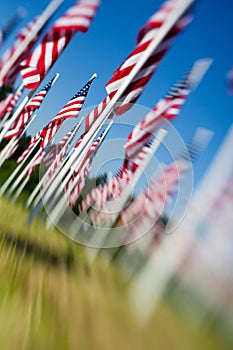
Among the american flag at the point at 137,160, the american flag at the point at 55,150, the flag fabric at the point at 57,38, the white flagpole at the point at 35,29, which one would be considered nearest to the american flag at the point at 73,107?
the american flag at the point at 55,150

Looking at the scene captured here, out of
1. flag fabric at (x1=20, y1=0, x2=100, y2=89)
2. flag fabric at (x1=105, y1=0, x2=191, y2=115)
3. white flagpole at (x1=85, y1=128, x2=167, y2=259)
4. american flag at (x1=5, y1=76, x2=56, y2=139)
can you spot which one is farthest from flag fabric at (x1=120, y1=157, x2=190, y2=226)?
american flag at (x1=5, y1=76, x2=56, y2=139)

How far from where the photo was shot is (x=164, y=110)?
10297 mm

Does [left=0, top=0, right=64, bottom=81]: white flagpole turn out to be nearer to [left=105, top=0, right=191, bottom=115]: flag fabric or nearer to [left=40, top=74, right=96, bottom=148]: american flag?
[left=105, top=0, right=191, bottom=115]: flag fabric

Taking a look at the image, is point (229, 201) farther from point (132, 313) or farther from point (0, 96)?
point (0, 96)

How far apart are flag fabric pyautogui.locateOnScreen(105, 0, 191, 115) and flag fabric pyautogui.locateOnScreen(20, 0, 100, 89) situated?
4.10ft

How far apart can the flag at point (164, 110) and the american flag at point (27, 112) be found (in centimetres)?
596

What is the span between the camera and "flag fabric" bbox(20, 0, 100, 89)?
9.01 m

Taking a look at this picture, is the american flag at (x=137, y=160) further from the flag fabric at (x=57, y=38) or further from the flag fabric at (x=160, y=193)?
the flag fabric at (x=57, y=38)

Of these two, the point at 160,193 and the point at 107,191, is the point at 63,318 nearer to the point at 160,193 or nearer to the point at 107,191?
the point at 160,193

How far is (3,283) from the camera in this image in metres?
4.31

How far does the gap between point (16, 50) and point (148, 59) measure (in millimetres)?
3465

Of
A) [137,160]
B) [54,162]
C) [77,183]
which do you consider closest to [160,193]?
[137,160]

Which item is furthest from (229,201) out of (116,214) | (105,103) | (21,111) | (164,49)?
(21,111)

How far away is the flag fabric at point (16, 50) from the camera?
9953 mm
